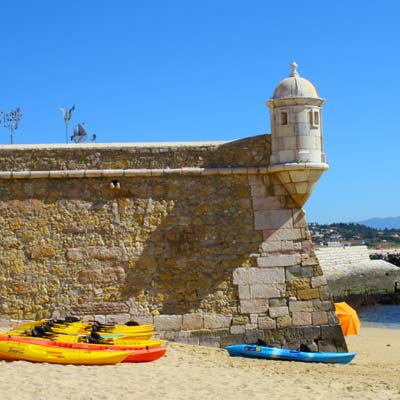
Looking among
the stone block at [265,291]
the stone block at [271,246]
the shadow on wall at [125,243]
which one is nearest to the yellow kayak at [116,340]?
the shadow on wall at [125,243]

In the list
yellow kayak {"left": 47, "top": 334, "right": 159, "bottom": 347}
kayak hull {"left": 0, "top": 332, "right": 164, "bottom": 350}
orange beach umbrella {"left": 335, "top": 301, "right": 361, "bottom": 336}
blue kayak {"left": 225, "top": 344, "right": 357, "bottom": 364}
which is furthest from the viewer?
orange beach umbrella {"left": 335, "top": 301, "right": 361, "bottom": 336}

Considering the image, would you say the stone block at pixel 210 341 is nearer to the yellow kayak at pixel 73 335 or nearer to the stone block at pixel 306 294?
the yellow kayak at pixel 73 335

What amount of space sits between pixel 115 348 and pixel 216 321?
2263mm

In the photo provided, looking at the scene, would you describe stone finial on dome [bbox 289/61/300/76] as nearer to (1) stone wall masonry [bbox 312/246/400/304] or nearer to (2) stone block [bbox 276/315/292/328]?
(2) stone block [bbox 276/315/292/328]

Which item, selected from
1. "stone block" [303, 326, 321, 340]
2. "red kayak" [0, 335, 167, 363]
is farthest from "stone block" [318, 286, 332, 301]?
"red kayak" [0, 335, 167, 363]

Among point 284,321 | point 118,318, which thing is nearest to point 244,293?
point 284,321

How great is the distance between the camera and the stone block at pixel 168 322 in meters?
12.4

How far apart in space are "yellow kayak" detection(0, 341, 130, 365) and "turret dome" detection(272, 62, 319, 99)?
5325mm

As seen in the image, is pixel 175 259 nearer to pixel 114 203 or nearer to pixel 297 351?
pixel 114 203

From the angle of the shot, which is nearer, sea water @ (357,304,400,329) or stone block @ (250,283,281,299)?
stone block @ (250,283,281,299)

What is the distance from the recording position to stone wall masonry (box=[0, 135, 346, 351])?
487 inches

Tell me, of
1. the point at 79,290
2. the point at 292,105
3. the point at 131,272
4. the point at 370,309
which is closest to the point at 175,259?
the point at 131,272

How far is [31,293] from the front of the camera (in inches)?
485

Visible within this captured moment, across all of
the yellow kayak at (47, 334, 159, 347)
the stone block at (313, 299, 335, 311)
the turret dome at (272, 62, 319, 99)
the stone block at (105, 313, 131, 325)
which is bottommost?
the yellow kayak at (47, 334, 159, 347)
